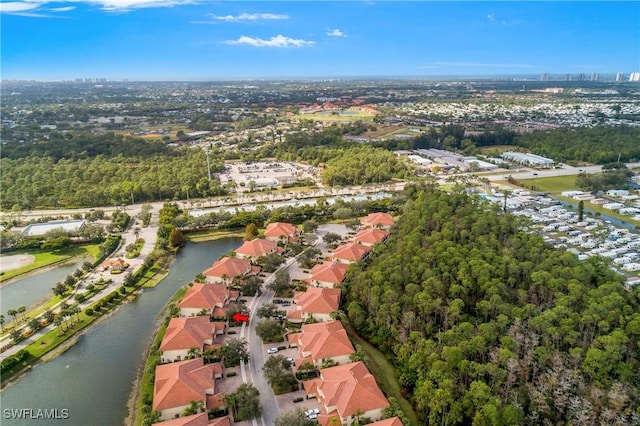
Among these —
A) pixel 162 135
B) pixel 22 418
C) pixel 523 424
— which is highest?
pixel 162 135

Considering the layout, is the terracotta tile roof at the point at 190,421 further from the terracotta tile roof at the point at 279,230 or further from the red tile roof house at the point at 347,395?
the terracotta tile roof at the point at 279,230

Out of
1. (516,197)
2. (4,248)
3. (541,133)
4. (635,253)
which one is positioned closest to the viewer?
(635,253)

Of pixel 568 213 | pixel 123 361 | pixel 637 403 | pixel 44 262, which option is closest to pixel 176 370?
pixel 123 361

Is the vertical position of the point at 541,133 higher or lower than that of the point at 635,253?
higher

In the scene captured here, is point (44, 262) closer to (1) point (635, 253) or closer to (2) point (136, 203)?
(2) point (136, 203)

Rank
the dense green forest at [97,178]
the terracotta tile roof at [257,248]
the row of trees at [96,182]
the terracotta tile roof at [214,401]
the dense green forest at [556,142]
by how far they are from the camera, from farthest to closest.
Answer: the dense green forest at [556,142] < the dense green forest at [97,178] < the row of trees at [96,182] < the terracotta tile roof at [257,248] < the terracotta tile roof at [214,401]

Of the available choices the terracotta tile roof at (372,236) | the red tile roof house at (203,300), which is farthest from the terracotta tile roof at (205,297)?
the terracotta tile roof at (372,236)

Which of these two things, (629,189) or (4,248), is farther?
(629,189)
